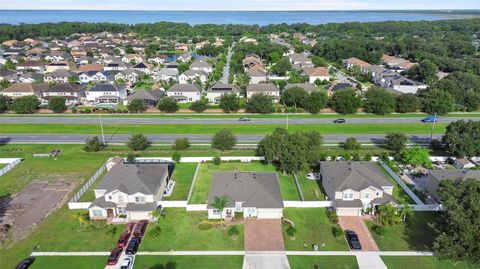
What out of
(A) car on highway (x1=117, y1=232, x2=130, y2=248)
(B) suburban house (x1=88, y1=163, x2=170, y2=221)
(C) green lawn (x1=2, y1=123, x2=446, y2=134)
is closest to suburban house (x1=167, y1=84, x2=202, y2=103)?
(C) green lawn (x1=2, y1=123, x2=446, y2=134)

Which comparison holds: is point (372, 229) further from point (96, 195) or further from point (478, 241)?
point (96, 195)

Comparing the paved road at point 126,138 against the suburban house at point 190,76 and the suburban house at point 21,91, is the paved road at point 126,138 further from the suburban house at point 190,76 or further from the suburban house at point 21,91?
the suburban house at point 190,76

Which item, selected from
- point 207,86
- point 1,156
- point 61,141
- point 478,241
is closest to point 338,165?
point 478,241

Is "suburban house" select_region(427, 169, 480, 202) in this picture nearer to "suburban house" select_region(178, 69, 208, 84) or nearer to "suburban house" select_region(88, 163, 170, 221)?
"suburban house" select_region(88, 163, 170, 221)

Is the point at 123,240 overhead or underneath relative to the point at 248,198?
underneath

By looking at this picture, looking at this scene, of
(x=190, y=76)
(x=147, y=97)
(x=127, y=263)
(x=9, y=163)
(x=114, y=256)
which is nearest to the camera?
(x=127, y=263)

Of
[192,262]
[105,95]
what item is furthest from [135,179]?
[105,95]

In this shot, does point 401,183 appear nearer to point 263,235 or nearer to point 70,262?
point 263,235
